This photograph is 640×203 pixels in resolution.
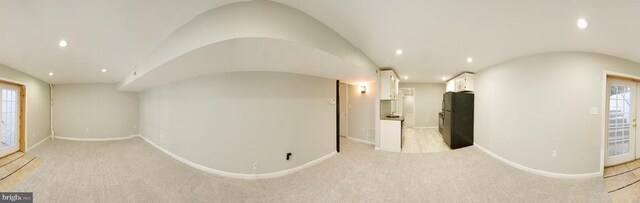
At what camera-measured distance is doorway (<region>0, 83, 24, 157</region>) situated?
211cm

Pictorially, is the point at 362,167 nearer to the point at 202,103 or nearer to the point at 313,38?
the point at 313,38

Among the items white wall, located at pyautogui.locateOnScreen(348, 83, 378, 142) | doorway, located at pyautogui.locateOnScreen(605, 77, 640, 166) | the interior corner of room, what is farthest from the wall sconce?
doorway, located at pyautogui.locateOnScreen(605, 77, 640, 166)

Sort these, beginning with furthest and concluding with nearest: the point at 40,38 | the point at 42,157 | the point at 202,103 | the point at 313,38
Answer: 1. the point at 42,157
2. the point at 202,103
3. the point at 40,38
4. the point at 313,38

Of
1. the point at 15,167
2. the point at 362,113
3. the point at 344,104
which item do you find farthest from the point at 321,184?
the point at 15,167

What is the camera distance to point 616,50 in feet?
8.65

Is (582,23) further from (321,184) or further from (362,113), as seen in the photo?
(362,113)

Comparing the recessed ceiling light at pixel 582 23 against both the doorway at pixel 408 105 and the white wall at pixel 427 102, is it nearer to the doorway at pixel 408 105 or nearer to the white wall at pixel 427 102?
the doorway at pixel 408 105

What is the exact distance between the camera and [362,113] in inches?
221

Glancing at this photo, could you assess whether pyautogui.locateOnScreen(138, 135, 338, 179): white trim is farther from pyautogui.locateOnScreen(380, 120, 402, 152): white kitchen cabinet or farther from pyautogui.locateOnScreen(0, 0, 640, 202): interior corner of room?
pyautogui.locateOnScreen(380, 120, 402, 152): white kitchen cabinet

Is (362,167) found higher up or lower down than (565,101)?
lower down

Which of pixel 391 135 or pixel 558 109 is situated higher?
pixel 558 109

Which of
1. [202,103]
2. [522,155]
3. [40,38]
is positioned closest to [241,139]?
[202,103]

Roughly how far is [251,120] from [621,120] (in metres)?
5.93

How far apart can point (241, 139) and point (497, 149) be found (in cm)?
491
